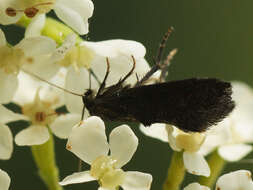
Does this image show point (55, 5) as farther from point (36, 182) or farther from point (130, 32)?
point (130, 32)

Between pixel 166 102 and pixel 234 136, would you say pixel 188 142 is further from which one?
pixel 234 136

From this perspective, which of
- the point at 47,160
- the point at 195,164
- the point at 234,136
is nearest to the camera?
the point at 195,164

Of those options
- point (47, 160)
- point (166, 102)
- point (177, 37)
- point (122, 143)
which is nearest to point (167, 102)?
point (166, 102)

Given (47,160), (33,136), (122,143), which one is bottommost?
(47,160)

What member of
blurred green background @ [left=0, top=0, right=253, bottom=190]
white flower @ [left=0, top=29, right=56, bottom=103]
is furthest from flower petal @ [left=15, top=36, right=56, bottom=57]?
blurred green background @ [left=0, top=0, right=253, bottom=190]

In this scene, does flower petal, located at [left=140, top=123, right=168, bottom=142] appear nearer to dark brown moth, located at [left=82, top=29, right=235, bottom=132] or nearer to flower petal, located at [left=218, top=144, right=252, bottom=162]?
dark brown moth, located at [left=82, top=29, right=235, bottom=132]

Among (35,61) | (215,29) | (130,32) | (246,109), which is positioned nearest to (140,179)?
(35,61)

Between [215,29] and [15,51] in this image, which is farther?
[215,29]
